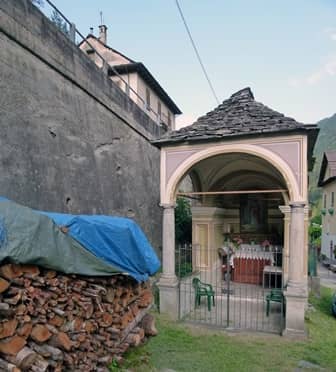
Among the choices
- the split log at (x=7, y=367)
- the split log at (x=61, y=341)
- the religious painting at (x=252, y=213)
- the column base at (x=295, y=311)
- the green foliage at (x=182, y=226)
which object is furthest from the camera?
the green foliage at (x=182, y=226)

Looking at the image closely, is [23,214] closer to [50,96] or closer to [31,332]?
[31,332]

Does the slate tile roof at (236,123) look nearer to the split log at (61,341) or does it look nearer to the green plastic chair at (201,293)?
the green plastic chair at (201,293)

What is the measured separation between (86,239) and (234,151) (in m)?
4.45

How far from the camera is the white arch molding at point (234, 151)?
637 centimetres

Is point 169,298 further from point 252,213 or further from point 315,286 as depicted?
point 252,213

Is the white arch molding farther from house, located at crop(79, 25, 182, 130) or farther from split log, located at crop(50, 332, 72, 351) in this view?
house, located at crop(79, 25, 182, 130)

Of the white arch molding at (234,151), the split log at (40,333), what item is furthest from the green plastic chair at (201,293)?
the split log at (40,333)

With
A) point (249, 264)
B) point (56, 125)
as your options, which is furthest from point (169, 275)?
point (56, 125)

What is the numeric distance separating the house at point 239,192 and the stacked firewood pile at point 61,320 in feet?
10.1

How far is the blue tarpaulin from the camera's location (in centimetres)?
278

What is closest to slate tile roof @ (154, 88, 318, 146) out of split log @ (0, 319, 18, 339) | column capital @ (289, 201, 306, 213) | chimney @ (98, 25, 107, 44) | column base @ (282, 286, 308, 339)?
column capital @ (289, 201, 306, 213)

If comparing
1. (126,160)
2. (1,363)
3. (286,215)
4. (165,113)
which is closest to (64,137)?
(126,160)

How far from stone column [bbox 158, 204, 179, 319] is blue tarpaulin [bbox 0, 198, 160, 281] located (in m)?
2.42

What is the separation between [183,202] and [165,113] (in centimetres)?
1086
